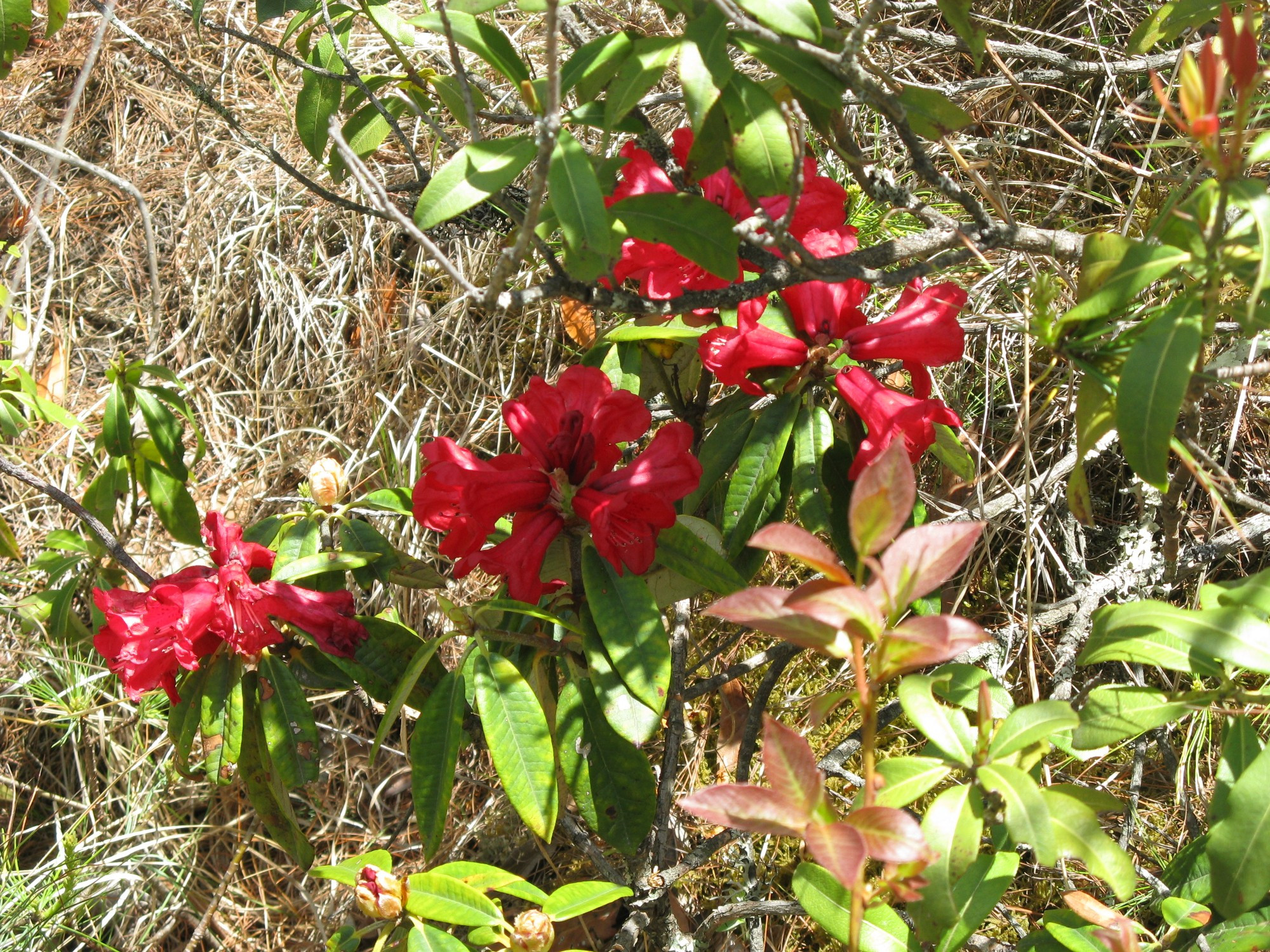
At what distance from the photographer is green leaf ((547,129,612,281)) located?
2.87ft

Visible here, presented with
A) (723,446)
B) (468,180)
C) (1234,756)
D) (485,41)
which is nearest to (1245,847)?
(1234,756)

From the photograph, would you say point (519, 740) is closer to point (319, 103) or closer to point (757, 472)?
point (757, 472)

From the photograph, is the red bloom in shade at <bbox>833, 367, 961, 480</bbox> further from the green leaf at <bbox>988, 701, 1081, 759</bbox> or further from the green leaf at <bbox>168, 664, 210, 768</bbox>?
the green leaf at <bbox>168, 664, 210, 768</bbox>

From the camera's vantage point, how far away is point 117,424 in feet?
5.42

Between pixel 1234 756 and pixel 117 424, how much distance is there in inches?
65.0

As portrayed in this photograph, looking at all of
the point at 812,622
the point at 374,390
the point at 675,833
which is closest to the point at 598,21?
the point at 374,390

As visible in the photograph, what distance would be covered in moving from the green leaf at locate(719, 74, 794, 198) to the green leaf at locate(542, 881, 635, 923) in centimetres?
80

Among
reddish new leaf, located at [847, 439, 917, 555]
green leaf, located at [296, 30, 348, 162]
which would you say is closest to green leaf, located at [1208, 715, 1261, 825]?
reddish new leaf, located at [847, 439, 917, 555]

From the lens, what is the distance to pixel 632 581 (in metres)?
1.16

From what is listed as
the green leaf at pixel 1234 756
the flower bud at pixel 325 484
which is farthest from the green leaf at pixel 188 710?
the green leaf at pixel 1234 756

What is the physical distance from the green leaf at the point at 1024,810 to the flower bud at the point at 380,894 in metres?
0.64

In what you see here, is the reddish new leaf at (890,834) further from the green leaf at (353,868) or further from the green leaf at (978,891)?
the green leaf at (353,868)

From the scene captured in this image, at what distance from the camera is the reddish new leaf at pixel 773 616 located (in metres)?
0.69

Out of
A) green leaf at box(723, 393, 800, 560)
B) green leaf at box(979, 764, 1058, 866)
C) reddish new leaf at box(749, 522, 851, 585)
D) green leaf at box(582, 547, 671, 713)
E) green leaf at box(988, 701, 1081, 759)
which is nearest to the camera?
reddish new leaf at box(749, 522, 851, 585)
